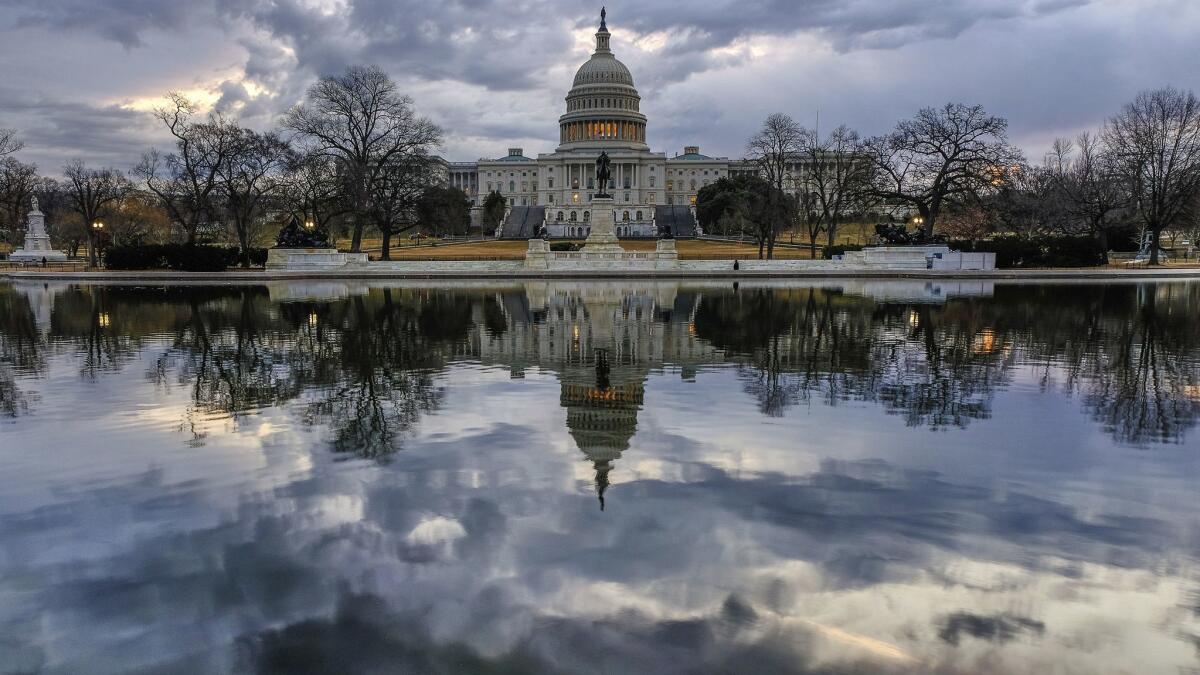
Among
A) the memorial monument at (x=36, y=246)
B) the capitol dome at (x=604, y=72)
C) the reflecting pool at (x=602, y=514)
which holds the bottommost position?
the reflecting pool at (x=602, y=514)

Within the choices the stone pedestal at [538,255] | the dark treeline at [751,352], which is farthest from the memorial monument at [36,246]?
the dark treeline at [751,352]

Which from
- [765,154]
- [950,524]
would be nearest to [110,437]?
[950,524]

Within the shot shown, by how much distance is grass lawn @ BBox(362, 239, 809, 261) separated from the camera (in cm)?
6536

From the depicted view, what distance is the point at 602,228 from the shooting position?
5497cm

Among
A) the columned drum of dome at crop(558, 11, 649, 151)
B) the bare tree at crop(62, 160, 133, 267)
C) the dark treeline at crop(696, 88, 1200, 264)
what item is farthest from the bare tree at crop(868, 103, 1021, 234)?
the columned drum of dome at crop(558, 11, 649, 151)

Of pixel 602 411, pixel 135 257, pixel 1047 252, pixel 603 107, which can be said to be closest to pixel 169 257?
pixel 135 257

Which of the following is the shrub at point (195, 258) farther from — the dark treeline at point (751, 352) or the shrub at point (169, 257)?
the dark treeline at point (751, 352)

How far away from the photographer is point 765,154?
198 ft

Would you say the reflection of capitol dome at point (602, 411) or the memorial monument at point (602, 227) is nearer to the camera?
the reflection of capitol dome at point (602, 411)

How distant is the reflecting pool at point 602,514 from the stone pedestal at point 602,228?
128 ft

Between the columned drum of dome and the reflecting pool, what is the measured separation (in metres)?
136

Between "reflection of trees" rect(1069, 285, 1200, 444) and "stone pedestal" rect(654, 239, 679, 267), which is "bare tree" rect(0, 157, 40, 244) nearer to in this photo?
"stone pedestal" rect(654, 239, 679, 267)

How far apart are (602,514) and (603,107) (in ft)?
478

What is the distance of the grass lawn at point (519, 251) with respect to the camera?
6536cm
